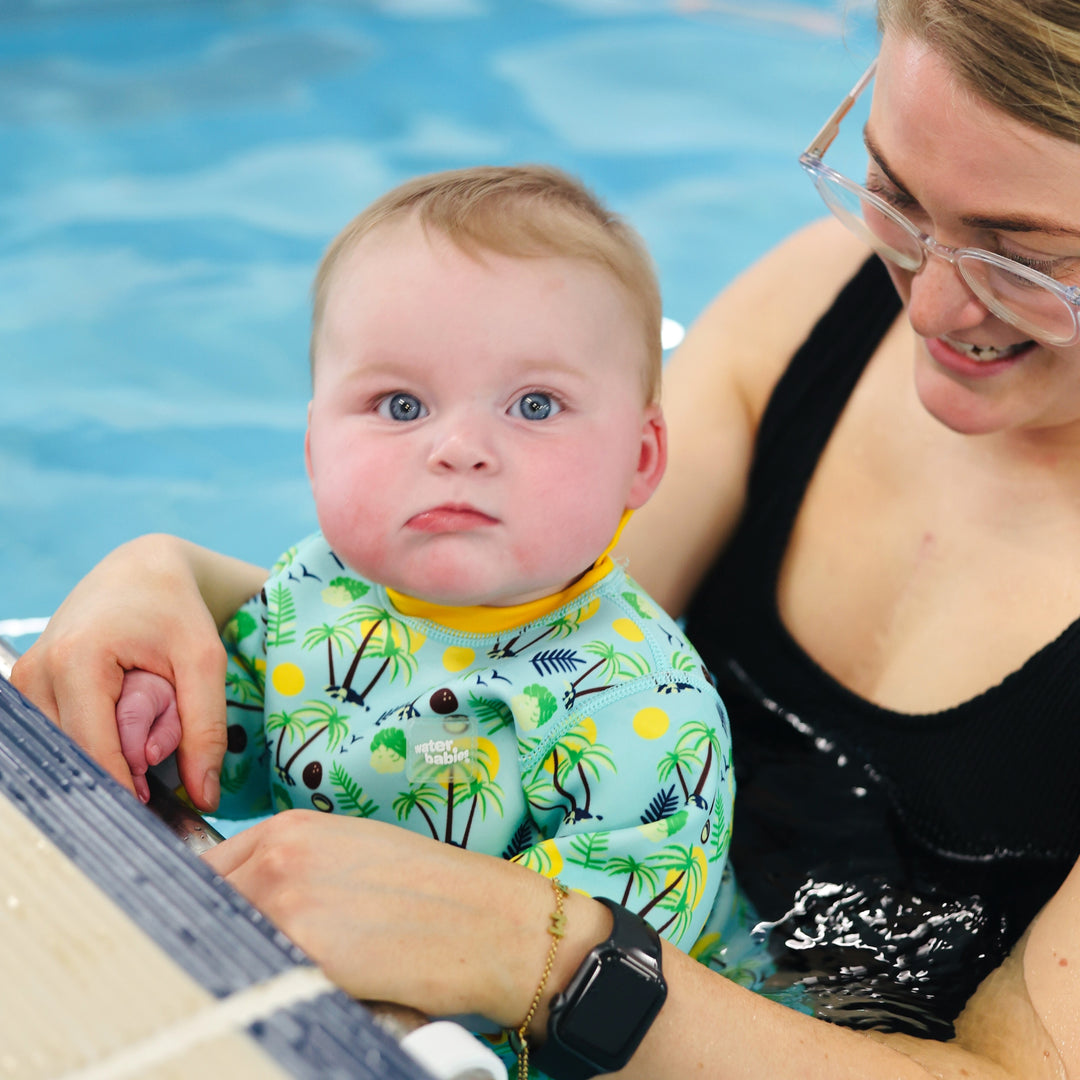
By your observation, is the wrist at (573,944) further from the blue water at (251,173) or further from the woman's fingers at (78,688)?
the blue water at (251,173)

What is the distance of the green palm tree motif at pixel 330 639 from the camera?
151 cm

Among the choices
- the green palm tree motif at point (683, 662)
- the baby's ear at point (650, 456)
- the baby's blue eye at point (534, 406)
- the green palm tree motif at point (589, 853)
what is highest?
the baby's blue eye at point (534, 406)

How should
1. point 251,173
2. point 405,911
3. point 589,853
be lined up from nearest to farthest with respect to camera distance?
point 405,911 < point 589,853 < point 251,173

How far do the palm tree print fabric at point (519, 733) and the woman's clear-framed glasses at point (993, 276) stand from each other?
55 centimetres

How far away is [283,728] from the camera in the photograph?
151 cm

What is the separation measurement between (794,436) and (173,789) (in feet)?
3.94

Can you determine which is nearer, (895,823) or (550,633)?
(550,633)

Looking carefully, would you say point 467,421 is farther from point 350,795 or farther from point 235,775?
point 235,775

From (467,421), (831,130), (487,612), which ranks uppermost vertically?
(831,130)

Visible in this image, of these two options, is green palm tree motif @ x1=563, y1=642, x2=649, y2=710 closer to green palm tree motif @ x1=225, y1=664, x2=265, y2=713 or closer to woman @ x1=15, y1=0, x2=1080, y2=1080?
woman @ x1=15, y1=0, x2=1080, y2=1080

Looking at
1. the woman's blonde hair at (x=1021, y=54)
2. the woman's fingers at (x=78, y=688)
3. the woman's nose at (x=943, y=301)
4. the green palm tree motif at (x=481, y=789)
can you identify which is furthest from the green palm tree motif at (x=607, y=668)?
the woman's blonde hair at (x=1021, y=54)

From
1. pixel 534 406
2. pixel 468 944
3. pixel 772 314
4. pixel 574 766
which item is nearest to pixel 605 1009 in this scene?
pixel 468 944

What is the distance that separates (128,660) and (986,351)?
112 cm

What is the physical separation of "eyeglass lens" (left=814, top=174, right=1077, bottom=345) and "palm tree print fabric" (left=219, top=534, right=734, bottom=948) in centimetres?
55
